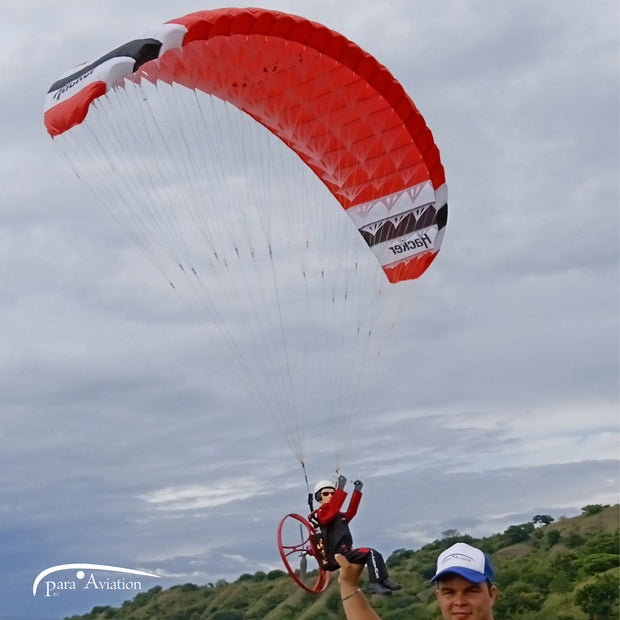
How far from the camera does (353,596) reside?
4.38m

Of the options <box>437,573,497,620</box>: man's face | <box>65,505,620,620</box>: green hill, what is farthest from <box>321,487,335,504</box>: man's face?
<box>65,505,620,620</box>: green hill

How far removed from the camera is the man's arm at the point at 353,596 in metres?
4.23

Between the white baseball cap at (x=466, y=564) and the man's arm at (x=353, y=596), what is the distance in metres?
0.38

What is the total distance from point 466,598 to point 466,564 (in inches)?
5.5

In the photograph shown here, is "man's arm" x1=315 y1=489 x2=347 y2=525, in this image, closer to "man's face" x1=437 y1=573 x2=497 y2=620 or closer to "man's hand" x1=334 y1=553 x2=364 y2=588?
"man's hand" x1=334 y1=553 x2=364 y2=588

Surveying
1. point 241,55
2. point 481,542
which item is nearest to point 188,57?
point 241,55

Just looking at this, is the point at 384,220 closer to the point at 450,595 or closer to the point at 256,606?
the point at 450,595

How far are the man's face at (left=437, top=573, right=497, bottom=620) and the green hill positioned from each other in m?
36.1

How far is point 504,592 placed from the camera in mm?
49312

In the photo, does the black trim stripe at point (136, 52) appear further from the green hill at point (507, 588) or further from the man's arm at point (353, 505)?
the green hill at point (507, 588)

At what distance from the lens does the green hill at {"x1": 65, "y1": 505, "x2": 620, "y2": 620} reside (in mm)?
46375

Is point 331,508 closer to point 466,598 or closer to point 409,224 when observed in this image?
point 409,224

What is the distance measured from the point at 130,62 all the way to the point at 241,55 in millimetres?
2056

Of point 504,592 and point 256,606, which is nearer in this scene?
point 504,592
